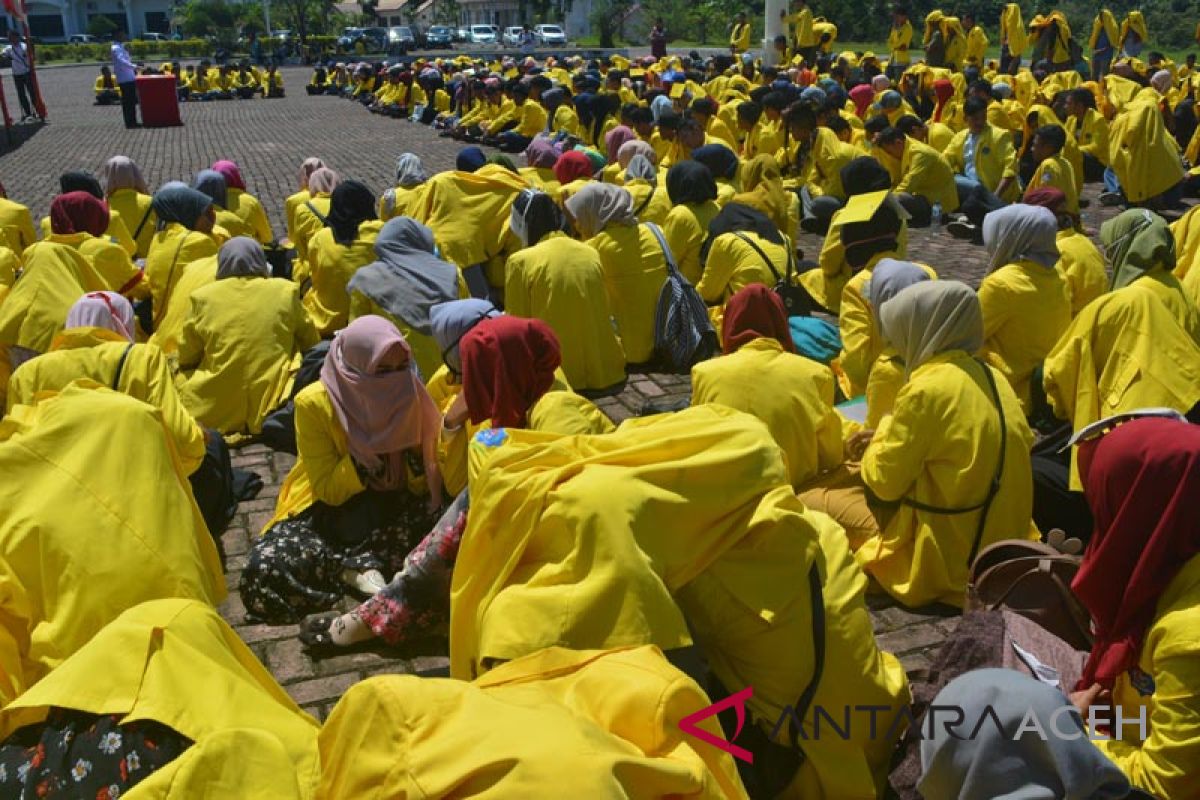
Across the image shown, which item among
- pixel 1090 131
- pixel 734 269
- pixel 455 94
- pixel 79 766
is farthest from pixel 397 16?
pixel 79 766

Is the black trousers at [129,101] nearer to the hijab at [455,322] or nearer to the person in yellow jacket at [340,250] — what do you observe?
the person in yellow jacket at [340,250]

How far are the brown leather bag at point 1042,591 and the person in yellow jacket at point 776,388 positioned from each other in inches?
46.9

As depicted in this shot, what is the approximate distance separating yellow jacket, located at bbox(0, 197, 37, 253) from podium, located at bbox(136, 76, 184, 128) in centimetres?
1680

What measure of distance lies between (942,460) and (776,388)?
30.8 inches

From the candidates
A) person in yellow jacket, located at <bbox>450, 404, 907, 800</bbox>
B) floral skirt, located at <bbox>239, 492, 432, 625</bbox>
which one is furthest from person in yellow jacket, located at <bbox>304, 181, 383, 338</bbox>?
person in yellow jacket, located at <bbox>450, 404, 907, 800</bbox>

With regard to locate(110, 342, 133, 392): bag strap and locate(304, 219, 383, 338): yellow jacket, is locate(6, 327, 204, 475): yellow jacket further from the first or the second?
locate(304, 219, 383, 338): yellow jacket

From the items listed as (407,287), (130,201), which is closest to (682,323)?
(407,287)

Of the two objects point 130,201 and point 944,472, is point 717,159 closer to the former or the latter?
point 130,201

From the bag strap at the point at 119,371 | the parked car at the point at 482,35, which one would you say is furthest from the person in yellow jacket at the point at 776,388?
the parked car at the point at 482,35

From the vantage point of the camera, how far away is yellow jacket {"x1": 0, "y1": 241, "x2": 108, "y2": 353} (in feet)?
19.7

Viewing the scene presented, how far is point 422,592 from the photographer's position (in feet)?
13.3

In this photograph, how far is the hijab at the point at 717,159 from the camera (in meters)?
9.63

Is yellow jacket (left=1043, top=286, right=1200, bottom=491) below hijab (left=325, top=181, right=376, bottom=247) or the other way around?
below

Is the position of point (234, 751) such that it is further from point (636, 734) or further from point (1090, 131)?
point (1090, 131)
